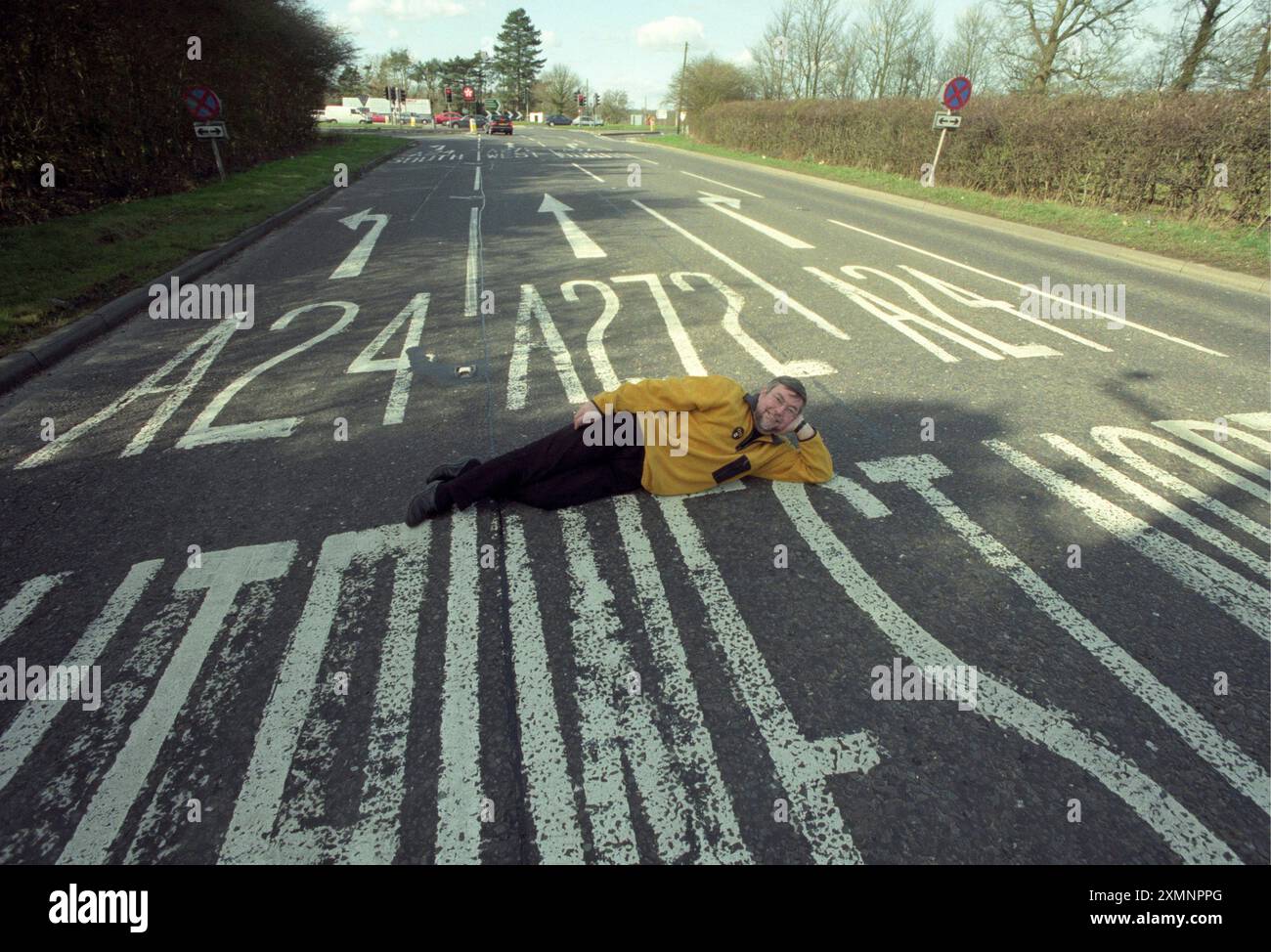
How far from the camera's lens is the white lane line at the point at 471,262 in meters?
7.35

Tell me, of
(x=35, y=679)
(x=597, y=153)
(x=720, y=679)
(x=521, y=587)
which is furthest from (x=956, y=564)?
(x=597, y=153)

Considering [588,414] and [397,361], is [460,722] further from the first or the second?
[397,361]

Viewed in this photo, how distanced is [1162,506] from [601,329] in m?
4.83

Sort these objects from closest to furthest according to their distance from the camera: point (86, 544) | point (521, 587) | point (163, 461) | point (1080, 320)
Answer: point (521, 587)
point (86, 544)
point (163, 461)
point (1080, 320)

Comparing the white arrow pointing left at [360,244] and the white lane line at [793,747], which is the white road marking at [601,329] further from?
the white arrow pointing left at [360,244]

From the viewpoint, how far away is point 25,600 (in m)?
3.05

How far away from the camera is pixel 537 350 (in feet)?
19.7

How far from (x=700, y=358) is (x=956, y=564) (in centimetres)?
319

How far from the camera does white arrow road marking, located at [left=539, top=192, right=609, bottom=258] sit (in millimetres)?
10055

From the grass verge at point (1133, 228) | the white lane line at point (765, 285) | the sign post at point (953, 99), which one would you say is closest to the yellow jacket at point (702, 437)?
the white lane line at point (765, 285)

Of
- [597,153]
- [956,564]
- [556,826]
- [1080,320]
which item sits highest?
[597,153]

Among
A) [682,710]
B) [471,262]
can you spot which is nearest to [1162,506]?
[682,710]
